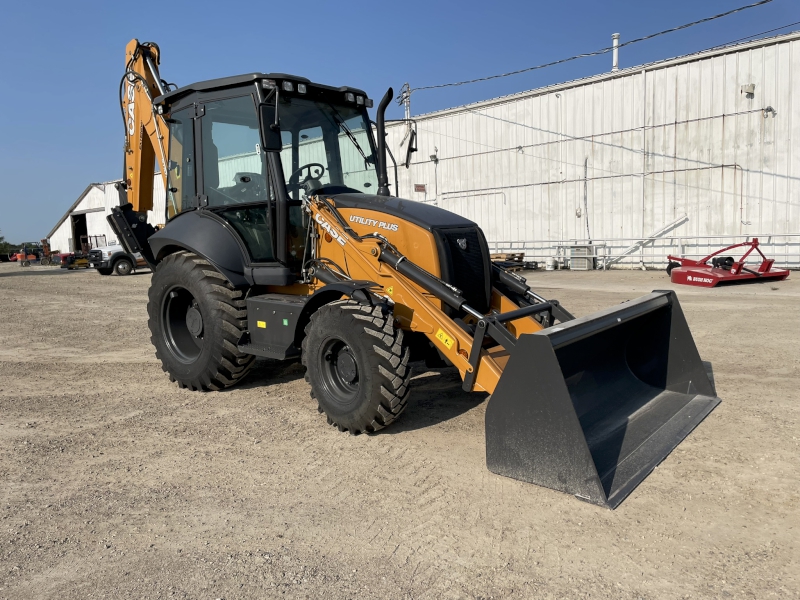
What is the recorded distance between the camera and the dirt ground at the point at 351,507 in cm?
281

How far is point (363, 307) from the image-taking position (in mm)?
4488

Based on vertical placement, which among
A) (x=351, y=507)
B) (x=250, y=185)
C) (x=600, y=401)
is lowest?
(x=351, y=507)

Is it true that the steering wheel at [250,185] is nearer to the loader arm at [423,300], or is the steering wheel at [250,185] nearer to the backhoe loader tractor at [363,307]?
the backhoe loader tractor at [363,307]

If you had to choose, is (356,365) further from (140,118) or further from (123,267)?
(123,267)

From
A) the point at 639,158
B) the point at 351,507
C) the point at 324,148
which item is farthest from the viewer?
the point at 639,158

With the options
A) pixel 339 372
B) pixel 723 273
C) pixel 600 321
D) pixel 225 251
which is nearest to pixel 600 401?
pixel 600 321

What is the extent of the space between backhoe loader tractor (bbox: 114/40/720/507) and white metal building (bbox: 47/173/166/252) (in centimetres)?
3518

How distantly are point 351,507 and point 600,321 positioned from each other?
2076 mm

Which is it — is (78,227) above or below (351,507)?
above

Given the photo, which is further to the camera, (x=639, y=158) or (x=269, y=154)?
(x=639, y=158)

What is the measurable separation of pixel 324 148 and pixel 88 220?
137 ft

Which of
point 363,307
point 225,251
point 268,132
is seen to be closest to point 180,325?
point 225,251

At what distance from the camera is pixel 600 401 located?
4.61 metres

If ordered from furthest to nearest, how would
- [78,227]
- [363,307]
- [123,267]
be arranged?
1. [78,227]
2. [123,267]
3. [363,307]
